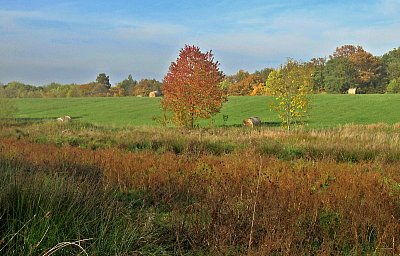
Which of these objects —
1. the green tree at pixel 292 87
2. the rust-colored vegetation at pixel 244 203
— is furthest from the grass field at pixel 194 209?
the green tree at pixel 292 87

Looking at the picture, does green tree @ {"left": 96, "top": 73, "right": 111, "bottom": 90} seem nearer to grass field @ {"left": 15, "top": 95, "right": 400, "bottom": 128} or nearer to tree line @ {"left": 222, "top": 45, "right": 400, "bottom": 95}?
grass field @ {"left": 15, "top": 95, "right": 400, "bottom": 128}

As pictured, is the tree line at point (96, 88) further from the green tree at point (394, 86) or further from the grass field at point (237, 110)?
the green tree at point (394, 86)

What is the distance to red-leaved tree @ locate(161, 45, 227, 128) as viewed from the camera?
93.4 ft

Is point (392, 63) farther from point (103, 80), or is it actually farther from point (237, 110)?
point (103, 80)

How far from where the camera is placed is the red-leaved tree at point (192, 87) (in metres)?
28.5

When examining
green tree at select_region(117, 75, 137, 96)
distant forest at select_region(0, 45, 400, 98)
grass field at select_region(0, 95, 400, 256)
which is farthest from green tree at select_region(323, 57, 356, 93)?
grass field at select_region(0, 95, 400, 256)

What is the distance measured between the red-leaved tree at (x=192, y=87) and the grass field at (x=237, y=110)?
1018cm

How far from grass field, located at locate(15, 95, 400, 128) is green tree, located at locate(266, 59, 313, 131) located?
510 inches

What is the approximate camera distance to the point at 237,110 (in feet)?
180

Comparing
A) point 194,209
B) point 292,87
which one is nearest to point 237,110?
point 292,87

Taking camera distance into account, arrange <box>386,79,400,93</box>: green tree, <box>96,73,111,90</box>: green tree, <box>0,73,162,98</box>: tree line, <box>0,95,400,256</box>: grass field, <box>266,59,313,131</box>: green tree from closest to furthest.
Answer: <box>0,95,400,256</box>: grass field
<box>266,59,313,131</box>: green tree
<box>386,79,400,93</box>: green tree
<box>0,73,162,98</box>: tree line
<box>96,73,111,90</box>: green tree

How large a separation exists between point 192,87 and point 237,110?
2704 centimetres

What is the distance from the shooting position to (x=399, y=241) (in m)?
4.38

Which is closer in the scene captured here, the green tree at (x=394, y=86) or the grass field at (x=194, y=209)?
the grass field at (x=194, y=209)
